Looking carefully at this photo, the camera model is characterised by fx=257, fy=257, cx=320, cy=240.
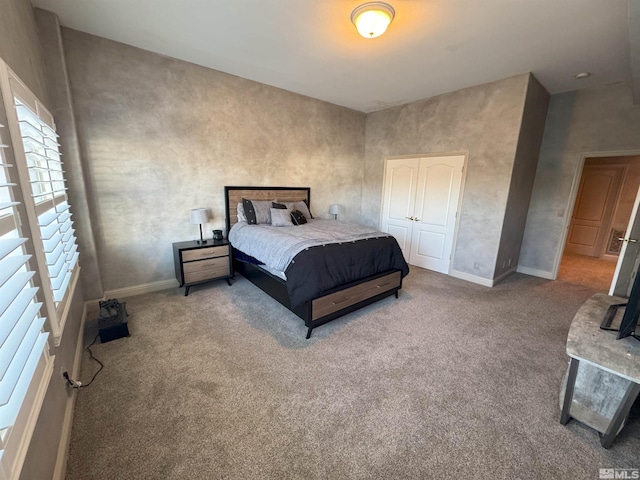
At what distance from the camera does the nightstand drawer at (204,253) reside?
316 centimetres

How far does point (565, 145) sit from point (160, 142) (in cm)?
569

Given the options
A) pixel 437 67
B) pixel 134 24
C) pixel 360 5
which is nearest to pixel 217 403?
pixel 360 5

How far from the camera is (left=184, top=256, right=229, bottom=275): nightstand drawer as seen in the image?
3.19 metres

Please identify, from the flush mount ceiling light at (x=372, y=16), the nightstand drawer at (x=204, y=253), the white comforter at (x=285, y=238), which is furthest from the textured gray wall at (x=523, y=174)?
the nightstand drawer at (x=204, y=253)

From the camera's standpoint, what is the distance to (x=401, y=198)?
4801 millimetres

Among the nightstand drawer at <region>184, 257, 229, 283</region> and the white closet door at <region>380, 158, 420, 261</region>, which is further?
the white closet door at <region>380, 158, 420, 261</region>

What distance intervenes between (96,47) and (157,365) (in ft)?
10.7

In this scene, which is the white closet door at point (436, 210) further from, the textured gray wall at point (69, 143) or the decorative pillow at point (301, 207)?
the textured gray wall at point (69, 143)

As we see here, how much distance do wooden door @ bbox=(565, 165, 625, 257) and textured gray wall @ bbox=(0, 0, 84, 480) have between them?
804 cm

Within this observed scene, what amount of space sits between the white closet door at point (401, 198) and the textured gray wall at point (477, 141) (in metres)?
0.29

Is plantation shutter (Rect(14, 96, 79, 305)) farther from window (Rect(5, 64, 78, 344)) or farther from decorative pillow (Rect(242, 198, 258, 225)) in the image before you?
decorative pillow (Rect(242, 198, 258, 225))

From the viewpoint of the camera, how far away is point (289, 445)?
1464mm

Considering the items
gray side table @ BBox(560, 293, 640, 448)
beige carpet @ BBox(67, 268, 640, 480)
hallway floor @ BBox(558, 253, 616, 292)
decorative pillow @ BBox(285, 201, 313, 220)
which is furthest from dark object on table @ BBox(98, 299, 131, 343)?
hallway floor @ BBox(558, 253, 616, 292)

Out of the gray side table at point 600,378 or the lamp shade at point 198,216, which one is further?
the lamp shade at point 198,216
